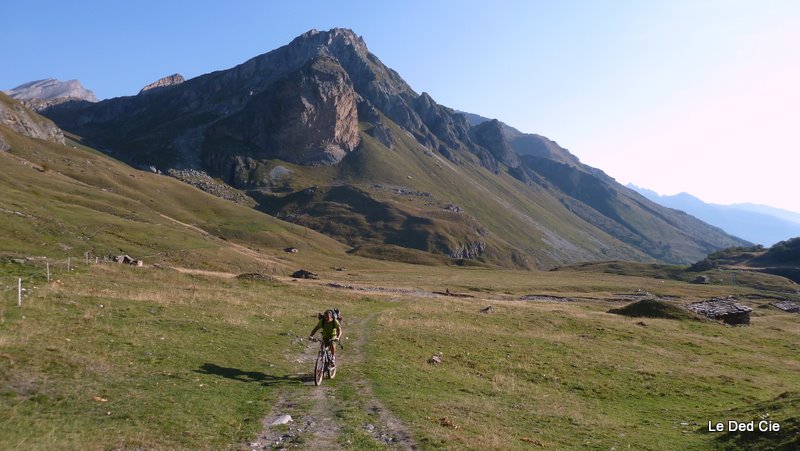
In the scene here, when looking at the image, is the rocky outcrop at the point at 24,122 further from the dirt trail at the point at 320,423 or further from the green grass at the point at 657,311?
the green grass at the point at 657,311

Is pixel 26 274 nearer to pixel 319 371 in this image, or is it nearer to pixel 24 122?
pixel 319 371

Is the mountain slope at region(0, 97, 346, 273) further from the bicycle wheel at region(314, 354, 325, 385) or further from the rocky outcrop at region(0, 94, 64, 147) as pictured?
the bicycle wheel at region(314, 354, 325, 385)

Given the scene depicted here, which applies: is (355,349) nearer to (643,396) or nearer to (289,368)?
(289,368)

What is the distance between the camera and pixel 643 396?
2638cm

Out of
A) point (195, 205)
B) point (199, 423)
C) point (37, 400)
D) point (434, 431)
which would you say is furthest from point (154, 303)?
point (195, 205)

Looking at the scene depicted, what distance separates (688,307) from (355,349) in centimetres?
5538

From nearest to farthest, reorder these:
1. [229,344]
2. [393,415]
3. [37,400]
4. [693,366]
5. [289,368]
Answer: [37,400], [393,415], [289,368], [229,344], [693,366]

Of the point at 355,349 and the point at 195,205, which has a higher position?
the point at 195,205

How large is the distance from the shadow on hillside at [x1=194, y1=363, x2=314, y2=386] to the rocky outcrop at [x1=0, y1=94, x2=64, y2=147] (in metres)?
193

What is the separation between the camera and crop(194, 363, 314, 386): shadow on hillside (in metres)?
20.8

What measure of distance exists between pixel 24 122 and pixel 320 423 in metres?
215

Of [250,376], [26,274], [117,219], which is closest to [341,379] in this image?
[250,376]

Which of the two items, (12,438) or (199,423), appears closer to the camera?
(12,438)

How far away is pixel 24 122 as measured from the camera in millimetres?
175375
